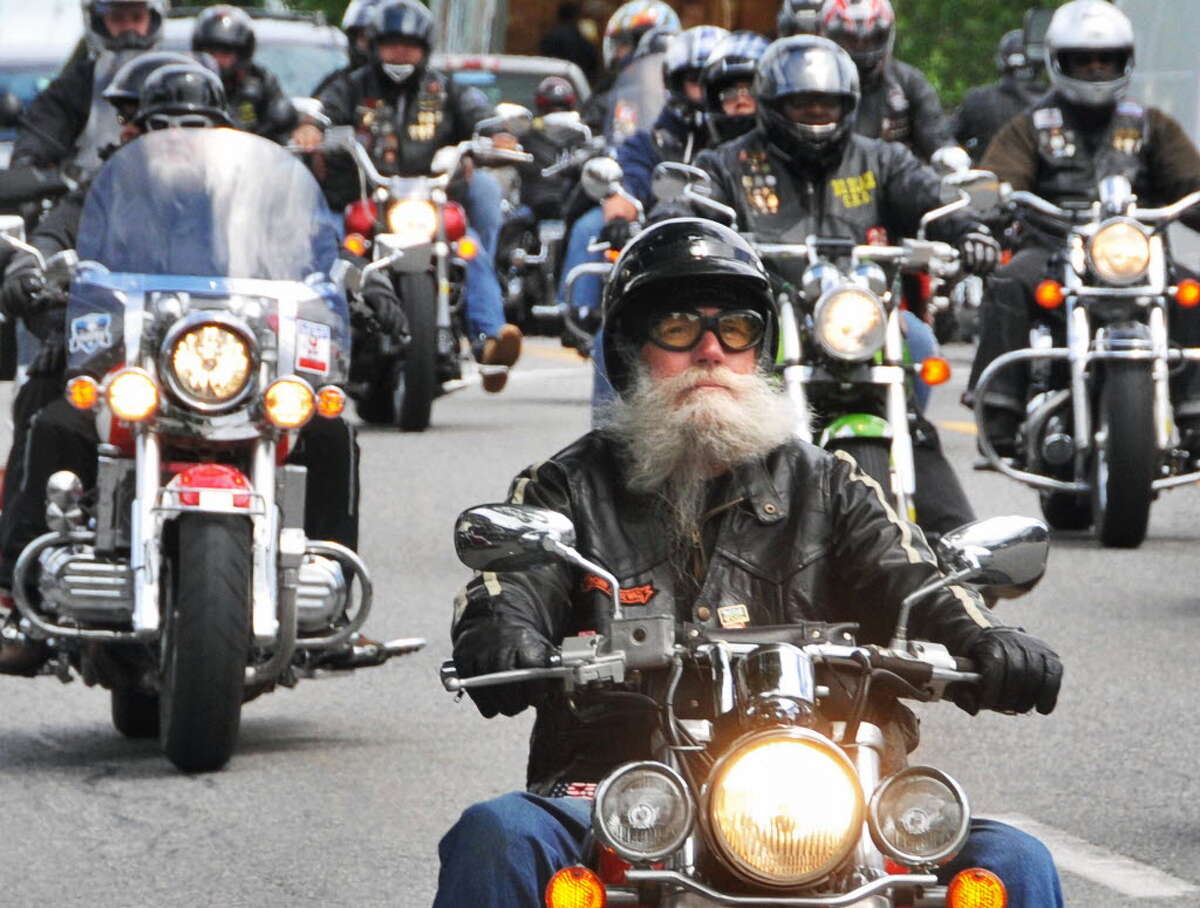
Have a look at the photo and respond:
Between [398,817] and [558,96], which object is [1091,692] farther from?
[558,96]

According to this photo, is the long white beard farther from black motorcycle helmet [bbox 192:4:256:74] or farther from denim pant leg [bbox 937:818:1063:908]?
black motorcycle helmet [bbox 192:4:256:74]

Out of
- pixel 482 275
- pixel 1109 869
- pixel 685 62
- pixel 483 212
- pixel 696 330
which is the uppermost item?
pixel 696 330

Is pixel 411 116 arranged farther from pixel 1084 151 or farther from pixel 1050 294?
pixel 1050 294

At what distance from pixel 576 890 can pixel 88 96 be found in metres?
9.06

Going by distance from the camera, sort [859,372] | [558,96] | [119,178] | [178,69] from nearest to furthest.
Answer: [119,178]
[178,69]
[859,372]
[558,96]

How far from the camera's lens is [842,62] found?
33.2 feet

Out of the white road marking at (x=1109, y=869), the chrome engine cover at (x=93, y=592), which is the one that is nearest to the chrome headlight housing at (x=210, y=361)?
the chrome engine cover at (x=93, y=592)

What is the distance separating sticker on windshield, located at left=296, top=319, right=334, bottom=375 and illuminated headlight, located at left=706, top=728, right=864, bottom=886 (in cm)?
417

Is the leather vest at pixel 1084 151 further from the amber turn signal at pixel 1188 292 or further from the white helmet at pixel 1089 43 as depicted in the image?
the amber turn signal at pixel 1188 292

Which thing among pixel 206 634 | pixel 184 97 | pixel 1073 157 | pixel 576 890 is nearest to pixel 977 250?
pixel 1073 157

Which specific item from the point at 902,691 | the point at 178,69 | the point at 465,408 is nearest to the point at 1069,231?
the point at 178,69

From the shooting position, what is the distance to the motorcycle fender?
9281mm

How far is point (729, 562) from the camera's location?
4711 mm

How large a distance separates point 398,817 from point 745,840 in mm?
3502
